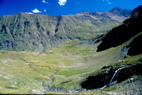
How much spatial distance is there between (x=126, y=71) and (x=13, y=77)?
71240mm

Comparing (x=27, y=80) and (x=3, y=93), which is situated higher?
(x=3, y=93)

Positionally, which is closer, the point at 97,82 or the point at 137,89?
the point at 137,89

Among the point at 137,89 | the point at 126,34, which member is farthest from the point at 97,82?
the point at 126,34

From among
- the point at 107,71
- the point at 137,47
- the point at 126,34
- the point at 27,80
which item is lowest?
the point at 27,80

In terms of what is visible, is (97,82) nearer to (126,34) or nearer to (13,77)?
(13,77)

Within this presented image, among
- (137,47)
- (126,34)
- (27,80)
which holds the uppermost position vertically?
(126,34)

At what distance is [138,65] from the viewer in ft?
193

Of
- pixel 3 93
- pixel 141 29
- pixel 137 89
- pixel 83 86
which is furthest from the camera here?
pixel 141 29

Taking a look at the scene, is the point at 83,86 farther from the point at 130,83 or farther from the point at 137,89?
the point at 137,89

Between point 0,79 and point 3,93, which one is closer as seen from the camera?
point 3,93

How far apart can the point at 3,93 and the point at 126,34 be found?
161331 mm

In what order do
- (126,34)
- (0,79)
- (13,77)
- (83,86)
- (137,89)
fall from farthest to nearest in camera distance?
(126,34) → (13,77) → (0,79) → (83,86) → (137,89)

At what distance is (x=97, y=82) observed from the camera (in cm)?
7481

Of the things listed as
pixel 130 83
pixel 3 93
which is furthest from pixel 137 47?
pixel 3 93
